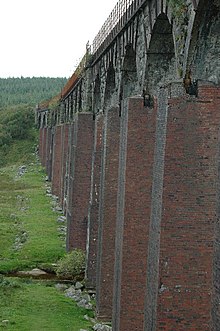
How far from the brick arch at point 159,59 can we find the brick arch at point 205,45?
8.49ft

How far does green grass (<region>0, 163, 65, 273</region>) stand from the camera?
2247cm

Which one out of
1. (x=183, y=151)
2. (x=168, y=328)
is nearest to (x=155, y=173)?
(x=183, y=151)

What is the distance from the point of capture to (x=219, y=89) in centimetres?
906

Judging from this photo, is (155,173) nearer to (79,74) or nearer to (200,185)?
(200,185)

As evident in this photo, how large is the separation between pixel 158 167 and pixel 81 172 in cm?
1251

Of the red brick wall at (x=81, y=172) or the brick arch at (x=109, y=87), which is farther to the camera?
the red brick wall at (x=81, y=172)

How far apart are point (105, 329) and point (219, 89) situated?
815 centimetres

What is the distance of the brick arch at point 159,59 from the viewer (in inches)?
485

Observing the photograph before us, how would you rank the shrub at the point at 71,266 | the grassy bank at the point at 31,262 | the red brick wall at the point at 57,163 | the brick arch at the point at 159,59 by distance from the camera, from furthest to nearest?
the red brick wall at the point at 57,163, the shrub at the point at 71,266, the grassy bank at the point at 31,262, the brick arch at the point at 159,59

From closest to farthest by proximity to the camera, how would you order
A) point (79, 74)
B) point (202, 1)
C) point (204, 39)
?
1. point (202, 1)
2. point (204, 39)
3. point (79, 74)

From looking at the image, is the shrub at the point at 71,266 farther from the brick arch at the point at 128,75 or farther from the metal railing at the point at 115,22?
the brick arch at the point at 128,75

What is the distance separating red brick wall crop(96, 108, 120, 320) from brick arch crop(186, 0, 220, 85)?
637 centimetres

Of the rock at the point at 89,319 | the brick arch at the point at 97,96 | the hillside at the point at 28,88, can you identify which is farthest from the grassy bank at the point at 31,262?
the hillside at the point at 28,88

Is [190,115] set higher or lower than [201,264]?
higher
